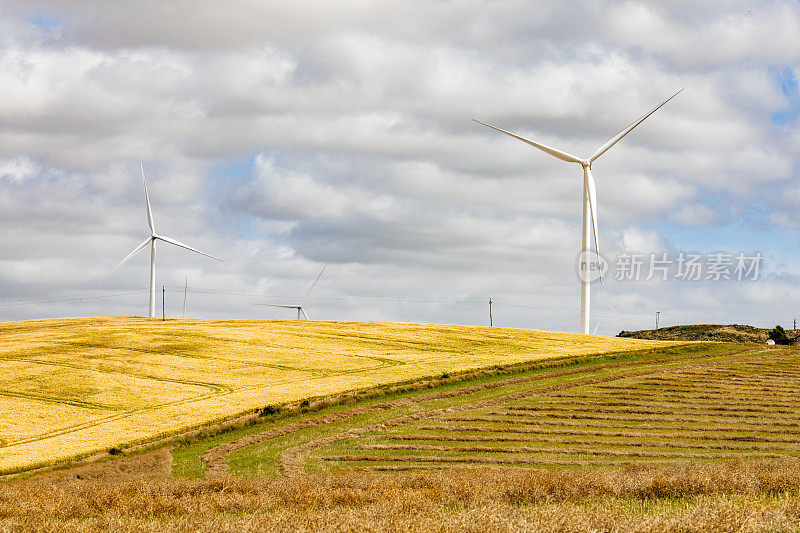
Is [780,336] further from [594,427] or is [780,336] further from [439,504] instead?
[439,504]

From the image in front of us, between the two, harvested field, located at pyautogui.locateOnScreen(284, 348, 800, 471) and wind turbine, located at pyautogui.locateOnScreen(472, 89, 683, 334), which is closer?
harvested field, located at pyautogui.locateOnScreen(284, 348, 800, 471)

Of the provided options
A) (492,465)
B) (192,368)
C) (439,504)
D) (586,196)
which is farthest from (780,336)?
(439,504)

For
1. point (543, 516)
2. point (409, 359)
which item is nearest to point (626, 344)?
point (409, 359)

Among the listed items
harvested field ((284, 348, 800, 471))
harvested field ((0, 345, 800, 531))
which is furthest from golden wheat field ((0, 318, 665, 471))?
harvested field ((284, 348, 800, 471))

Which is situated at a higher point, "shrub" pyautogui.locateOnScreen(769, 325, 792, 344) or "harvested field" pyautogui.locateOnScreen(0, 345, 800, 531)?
"shrub" pyautogui.locateOnScreen(769, 325, 792, 344)

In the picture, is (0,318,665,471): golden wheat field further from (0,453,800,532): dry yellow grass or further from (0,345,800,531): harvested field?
(0,453,800,532): dry yellow grass

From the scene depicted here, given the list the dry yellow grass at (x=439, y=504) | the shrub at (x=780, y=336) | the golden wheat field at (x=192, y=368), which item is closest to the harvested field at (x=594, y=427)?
the golden wheat field at (x=192, y=368)

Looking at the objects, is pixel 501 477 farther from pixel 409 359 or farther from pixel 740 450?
pixel 409 359

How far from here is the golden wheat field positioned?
1967 inches

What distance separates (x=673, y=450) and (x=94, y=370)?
47.0m

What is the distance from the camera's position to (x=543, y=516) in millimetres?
17312

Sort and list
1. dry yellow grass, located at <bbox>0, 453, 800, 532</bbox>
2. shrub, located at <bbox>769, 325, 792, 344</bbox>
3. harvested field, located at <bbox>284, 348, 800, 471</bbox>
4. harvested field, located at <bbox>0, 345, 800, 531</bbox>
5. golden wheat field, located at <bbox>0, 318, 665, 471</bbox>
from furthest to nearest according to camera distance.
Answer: shrub, located at <bbox>769, 325, 792, 344</bbox>, golden wheat field, located at <bbox>0, 318, 665, 471</bbox>, harvested field, located at <bbox>284, 348, 800, 471</bbox>, harvested field, located at <bbox>0, 345, 800, 531</bbox>, dry yellow grass, located at <bbox>0, 453, 800, 532</bbox>

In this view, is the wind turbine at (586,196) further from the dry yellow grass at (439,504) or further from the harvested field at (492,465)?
the dry yellow grass at (439,504)

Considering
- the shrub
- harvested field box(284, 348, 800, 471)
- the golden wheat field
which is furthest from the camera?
the shrub
